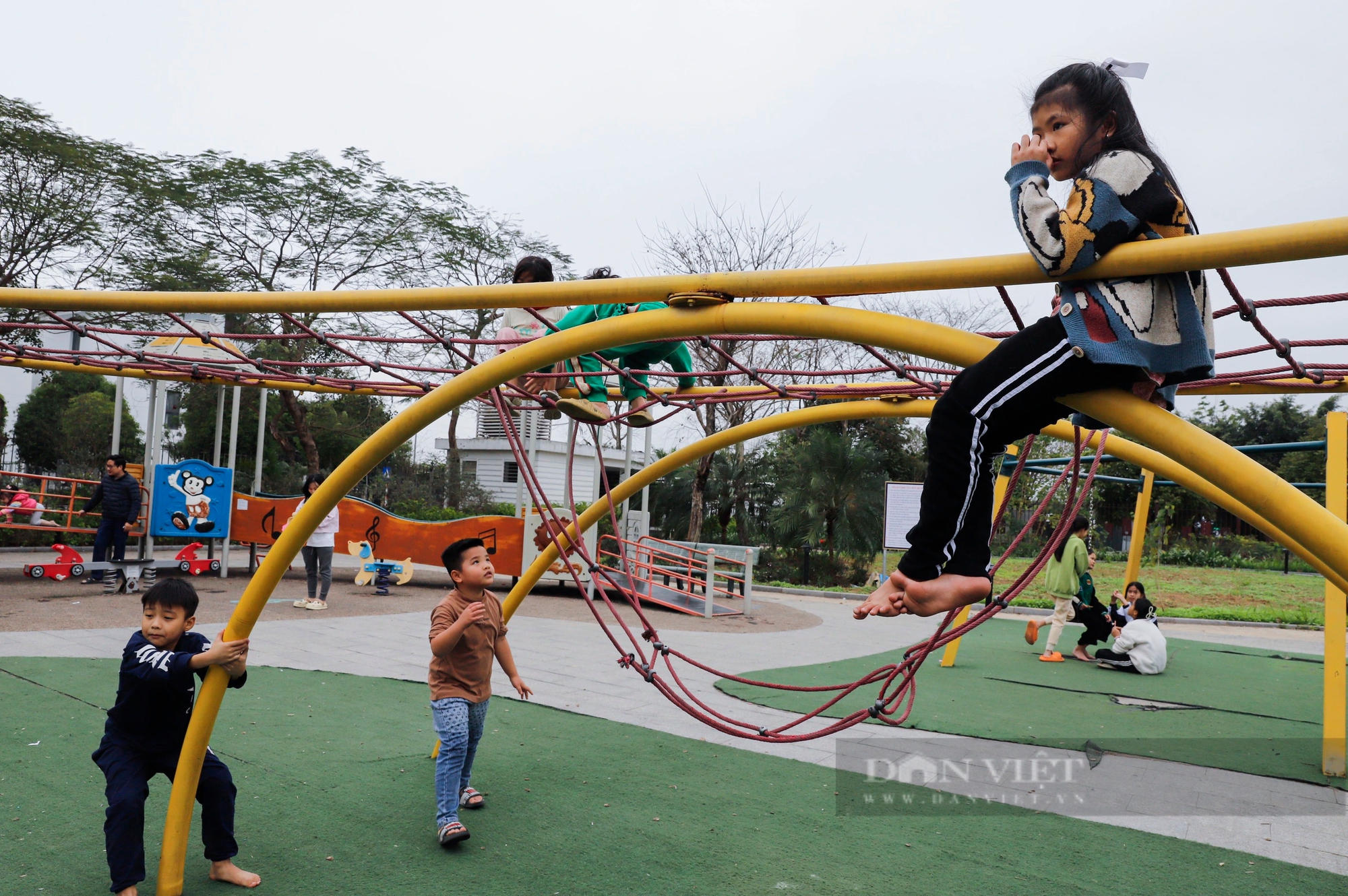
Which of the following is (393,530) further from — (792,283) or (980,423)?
(980,423)

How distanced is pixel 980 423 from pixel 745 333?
850 millimetres

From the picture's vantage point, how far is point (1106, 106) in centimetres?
176

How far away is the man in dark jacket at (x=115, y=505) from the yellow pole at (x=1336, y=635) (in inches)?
450

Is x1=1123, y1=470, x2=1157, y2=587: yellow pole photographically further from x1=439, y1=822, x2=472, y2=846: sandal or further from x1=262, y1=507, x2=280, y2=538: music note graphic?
x1=262, y1=507, x2=280, y2=538: music note graphic

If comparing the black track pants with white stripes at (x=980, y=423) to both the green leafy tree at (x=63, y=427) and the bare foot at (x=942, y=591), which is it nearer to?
the bare foot at (x=942, y=591)

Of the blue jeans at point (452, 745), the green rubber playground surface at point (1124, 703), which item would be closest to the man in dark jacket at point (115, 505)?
the green rubber playground surface at point (1124, 703)

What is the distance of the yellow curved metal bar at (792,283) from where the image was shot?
1.57m

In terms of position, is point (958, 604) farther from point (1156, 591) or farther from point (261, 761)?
point (1156, 591)

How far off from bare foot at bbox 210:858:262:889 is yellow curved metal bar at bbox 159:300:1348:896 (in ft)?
0.40

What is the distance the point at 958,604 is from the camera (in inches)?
71.5

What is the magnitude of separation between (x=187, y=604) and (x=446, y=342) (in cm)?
131

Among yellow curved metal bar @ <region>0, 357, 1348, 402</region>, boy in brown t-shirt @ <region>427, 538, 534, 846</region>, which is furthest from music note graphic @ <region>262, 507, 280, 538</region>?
boy in brown t-shirt @ <region>427, 538, 534, 846</region>

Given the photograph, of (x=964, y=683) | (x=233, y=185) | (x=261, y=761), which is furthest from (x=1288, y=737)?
(x=233, y=185)

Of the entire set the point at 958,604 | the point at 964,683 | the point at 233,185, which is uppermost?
the point at 233,185
